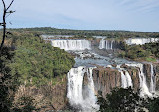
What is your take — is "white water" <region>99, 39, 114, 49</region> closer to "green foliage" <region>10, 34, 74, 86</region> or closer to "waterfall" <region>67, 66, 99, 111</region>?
"green foliage" <region>10, 34, 74, 86</region>

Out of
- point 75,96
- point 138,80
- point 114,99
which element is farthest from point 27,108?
point 138,80

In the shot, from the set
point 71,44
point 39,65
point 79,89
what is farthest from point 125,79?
point 71,44

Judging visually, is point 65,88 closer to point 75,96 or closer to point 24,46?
point 75,96

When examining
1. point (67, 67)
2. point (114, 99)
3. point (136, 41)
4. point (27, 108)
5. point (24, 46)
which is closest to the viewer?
point (27, 108)

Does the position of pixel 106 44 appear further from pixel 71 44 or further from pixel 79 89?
pixel 79 89

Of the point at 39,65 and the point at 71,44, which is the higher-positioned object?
the point at 71,44

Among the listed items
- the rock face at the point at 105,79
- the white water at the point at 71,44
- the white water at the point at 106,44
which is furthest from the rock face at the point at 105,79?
the white water at the point at 106,44

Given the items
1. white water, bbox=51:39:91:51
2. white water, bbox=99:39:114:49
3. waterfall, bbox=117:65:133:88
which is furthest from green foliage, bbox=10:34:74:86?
white water, bbox=99:39:114:49
